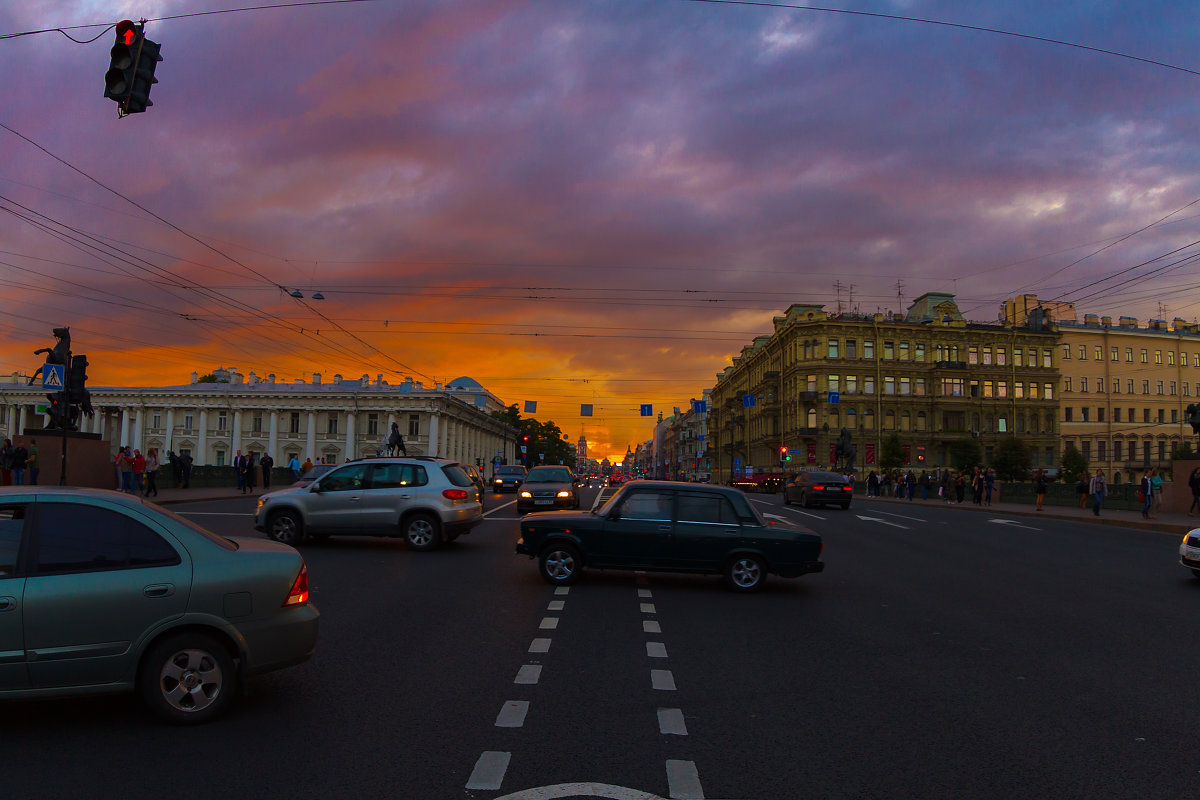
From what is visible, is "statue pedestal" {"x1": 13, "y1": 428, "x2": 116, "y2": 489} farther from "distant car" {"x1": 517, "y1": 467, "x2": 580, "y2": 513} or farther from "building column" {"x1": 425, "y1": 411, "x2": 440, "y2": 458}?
"building column" {"x1": 425, "y1": 411, "x2": 440, "y2": 458}

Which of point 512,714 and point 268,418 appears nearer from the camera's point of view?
point 512,714

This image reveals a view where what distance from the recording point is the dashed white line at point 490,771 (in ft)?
14.4

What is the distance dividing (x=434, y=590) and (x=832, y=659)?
539cm

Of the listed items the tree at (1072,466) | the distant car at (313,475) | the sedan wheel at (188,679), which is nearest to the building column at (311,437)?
the distant car at (313,475)

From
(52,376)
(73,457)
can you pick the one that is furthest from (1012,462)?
(52,376)

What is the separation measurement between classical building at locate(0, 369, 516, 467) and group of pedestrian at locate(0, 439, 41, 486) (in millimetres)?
66450

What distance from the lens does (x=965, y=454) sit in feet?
225

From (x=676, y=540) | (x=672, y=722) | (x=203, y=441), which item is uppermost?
(x=203, y=441)

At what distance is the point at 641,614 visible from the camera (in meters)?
9.48

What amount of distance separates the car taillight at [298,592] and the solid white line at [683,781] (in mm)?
2754

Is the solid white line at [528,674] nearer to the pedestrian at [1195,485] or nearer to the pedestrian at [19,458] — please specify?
the pedestrian at [19,458]

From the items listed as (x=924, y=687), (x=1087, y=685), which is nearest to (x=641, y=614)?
(x=924, y=687)

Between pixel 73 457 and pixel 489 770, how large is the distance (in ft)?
86.2

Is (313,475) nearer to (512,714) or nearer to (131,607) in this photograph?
(131,607)
